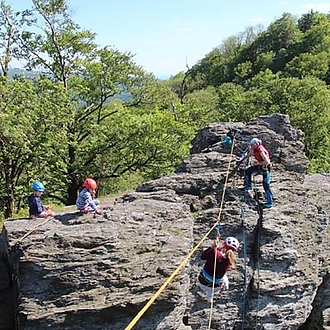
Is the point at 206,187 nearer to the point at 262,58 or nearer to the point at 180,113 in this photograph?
the point at 180,113

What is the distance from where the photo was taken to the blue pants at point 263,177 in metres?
13.9

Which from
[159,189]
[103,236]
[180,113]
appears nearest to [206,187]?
[159,189]

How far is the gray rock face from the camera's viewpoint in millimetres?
10297

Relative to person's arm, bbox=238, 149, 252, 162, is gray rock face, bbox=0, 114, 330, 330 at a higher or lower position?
lower

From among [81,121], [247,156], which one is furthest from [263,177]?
[81,121]

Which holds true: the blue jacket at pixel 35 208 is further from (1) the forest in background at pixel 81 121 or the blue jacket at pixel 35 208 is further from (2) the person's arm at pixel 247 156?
(1) the forest in background at pixel 81 121

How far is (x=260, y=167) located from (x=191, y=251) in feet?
13.1

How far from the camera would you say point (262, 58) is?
298 feet

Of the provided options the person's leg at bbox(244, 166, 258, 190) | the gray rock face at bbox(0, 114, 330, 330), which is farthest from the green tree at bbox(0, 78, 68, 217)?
the person's leg at bbox(244, 166, 258, 190)

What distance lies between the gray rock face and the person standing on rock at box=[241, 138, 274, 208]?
0.38 metres

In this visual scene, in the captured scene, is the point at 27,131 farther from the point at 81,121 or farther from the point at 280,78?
A: the point at 280,78

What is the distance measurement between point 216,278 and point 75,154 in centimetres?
2064

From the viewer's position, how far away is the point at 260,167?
1408 cm

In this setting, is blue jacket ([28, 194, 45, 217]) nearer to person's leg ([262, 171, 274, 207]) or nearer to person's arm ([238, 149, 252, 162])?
person's arm ([238, 149, 252, 162])
